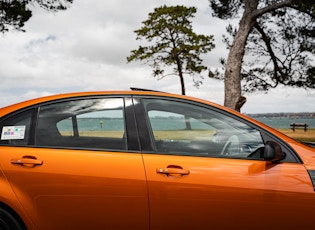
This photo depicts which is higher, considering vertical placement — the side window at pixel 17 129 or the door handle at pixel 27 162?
the side window at pixel 17 129

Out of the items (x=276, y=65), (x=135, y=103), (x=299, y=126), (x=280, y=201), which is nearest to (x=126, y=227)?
(x=135, y=103)

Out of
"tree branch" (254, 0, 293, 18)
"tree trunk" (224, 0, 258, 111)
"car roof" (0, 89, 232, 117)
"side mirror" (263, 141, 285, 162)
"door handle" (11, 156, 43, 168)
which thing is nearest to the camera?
"side mirror" (263, 141, 285, 162)

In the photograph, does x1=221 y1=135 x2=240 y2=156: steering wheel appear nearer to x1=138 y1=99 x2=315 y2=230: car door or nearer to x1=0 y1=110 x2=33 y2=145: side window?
x1=138 y1=99 x2=315 y2=230: car door

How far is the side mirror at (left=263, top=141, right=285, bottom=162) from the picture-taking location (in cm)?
279

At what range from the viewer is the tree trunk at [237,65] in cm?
1365

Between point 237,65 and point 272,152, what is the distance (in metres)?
11.4

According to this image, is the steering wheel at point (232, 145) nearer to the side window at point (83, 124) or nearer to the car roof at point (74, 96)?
Result: the car roof at point (74, 96)

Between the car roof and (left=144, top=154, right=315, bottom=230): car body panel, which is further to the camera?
the car roof

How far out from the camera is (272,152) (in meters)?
2.79

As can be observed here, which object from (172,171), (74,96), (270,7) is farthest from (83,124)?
(270,7)

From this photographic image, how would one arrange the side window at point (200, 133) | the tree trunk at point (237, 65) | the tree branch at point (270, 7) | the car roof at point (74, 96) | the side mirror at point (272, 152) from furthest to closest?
1. the tree branch at point (270, 7)
2. the tree trunk at point (237, 65)
3. the car roof at point (74, 96)
4. the side window at point (200, 133)
5. the side mirror at point (272, 152)

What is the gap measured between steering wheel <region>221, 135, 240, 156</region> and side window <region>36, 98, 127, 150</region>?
87cm

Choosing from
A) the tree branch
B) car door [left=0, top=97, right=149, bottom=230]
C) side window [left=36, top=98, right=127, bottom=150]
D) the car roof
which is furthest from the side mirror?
the tree branch

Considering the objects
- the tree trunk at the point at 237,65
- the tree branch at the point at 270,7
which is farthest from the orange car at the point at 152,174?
the tree branch at the point at 270,7
